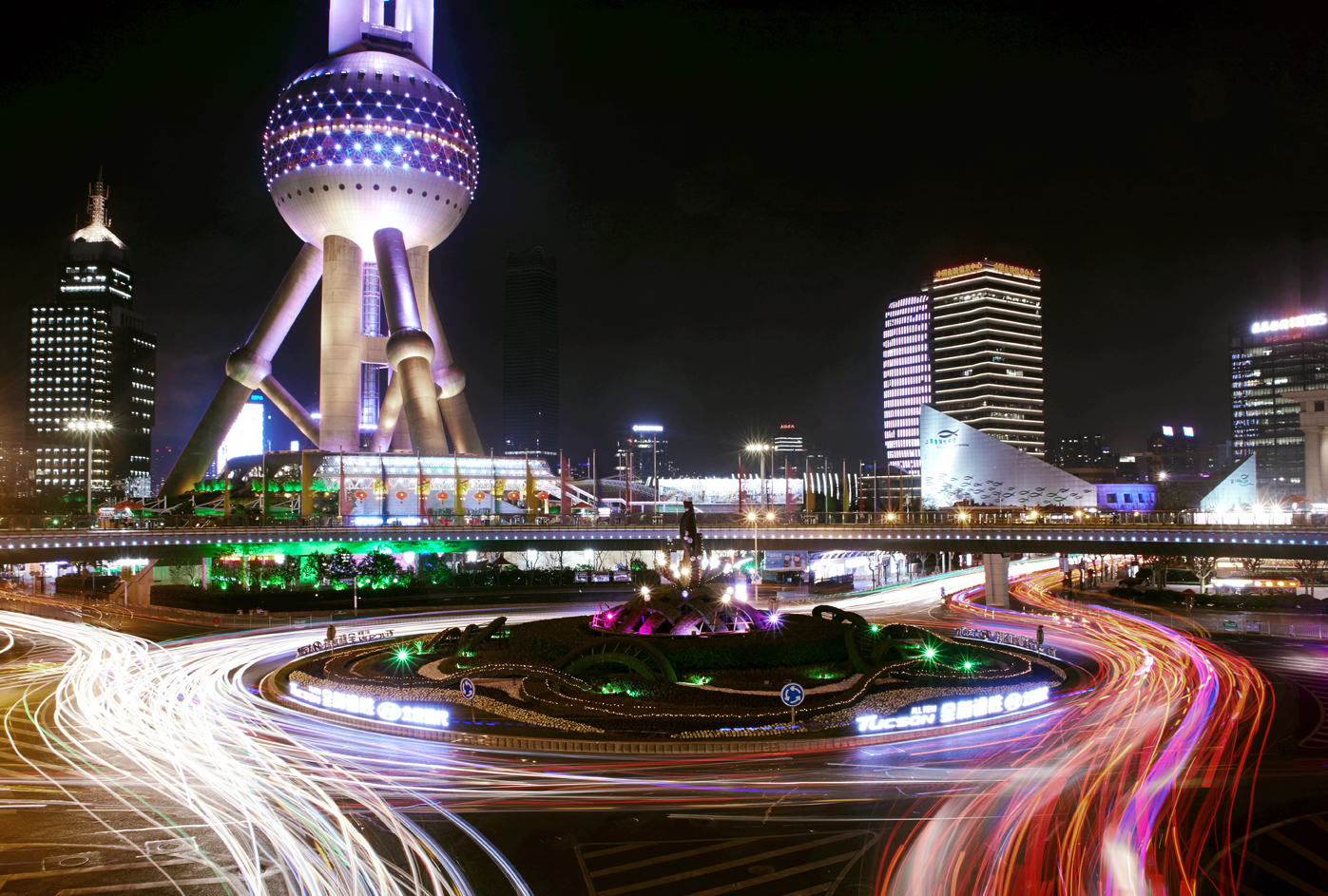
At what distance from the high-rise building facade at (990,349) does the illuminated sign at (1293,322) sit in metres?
38.1

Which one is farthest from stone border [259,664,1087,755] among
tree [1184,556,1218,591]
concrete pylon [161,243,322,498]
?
concrete pylon [161,243,322,498]

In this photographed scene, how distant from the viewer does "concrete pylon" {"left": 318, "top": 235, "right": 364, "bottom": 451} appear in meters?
92.5

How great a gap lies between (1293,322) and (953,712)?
17247cm

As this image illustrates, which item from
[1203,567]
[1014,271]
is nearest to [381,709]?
[1203,567]

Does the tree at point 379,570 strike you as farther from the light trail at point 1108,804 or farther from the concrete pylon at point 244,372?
the light trail at point 1108,804

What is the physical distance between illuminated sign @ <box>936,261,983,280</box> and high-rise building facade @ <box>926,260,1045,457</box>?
19 cm

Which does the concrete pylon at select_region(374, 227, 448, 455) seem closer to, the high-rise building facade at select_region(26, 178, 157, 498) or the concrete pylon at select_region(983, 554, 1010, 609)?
the concrete pylon at select_region(983, 554, 1010, 609)

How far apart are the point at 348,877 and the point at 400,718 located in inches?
411

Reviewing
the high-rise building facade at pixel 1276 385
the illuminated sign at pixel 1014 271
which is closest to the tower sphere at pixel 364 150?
the illuminated sign at pixel 1014 271

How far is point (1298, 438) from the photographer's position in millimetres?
161875

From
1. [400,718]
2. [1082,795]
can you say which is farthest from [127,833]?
[1082,795]

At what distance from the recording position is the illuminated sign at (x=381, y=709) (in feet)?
76.7

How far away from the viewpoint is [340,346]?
92750 millimetres

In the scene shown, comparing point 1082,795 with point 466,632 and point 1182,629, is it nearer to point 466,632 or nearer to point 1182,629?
point 466,632
